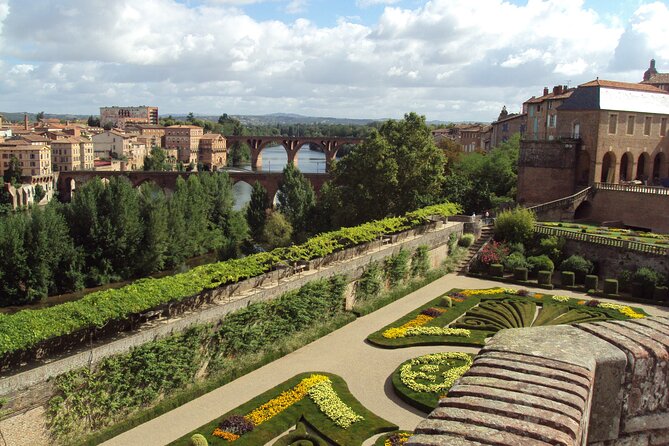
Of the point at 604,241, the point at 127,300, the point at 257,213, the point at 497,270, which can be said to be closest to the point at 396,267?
the point at 497,270

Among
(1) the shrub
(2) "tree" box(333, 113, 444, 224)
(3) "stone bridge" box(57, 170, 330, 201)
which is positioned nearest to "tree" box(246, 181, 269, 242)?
(3) "stone bridge" box(57, 170, 330, 201)

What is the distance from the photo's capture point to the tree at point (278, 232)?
169 ft

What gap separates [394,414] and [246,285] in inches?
330

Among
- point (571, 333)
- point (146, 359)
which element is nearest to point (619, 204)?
point (146, 359)

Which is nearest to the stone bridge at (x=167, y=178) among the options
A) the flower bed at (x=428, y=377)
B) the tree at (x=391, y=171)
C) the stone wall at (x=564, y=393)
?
the tree at (x=391, y=171)

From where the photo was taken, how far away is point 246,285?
24.8 meters

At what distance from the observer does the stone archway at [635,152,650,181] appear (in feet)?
152

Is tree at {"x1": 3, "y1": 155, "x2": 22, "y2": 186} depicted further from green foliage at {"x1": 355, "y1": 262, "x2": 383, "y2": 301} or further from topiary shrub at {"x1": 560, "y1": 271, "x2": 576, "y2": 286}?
topiary shrub at {"x1": 560, "y1": 271, "x2": 576, "y2": 286}

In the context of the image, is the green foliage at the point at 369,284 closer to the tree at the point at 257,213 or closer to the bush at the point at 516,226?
the bush at the point at 516,226

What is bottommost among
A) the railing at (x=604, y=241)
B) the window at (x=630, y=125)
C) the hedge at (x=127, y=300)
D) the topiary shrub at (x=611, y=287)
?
the topiary shrub at (x=611, y=287)

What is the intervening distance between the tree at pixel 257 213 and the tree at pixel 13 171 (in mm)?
52698

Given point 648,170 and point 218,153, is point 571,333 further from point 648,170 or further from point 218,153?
point 218,153

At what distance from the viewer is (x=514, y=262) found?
35.4 m

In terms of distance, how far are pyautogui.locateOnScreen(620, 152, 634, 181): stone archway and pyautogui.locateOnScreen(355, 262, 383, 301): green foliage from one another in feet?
81.9
